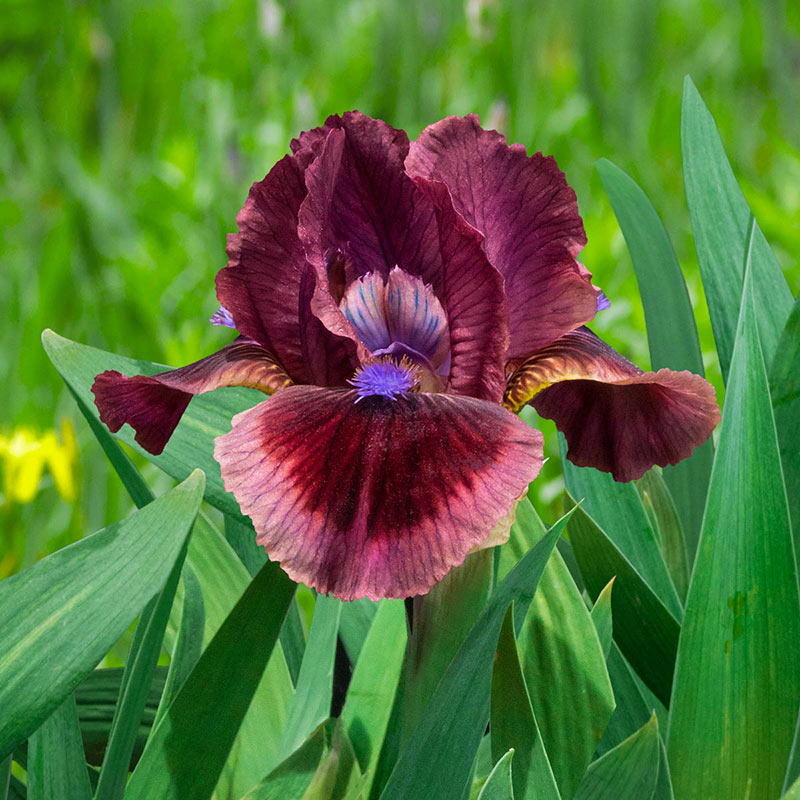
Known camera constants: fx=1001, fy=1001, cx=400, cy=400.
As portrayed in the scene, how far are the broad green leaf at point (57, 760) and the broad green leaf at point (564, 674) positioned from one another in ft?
0.80

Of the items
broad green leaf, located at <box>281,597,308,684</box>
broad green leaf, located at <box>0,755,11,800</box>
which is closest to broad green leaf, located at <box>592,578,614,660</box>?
broad green leaf, located at <box>281,597,308,684</box>

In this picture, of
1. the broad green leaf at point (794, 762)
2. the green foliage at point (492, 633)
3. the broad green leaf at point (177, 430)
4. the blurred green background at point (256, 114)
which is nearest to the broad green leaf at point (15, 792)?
the green foliage at point (492, 633)

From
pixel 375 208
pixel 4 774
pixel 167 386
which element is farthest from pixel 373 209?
pixel 4 774

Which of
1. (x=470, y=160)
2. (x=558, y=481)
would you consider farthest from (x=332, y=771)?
(x=558, y=481)

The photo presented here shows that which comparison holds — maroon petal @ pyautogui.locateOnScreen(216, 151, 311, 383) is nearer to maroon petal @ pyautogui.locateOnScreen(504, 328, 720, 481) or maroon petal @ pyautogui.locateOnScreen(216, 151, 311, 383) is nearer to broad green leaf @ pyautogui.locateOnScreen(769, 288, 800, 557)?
maroon petal @ pyautogui.locateOnScreen(504, 328, 720, 481)

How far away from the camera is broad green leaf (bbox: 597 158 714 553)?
28.9 inches

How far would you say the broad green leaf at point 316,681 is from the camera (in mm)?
528

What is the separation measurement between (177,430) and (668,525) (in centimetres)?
35

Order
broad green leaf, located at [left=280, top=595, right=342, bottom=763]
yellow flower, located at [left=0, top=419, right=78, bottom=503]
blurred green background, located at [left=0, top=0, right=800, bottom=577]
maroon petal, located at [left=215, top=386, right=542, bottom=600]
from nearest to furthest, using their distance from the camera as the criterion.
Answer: maroon petal, located at [left=215, top=386, right=542, bottom=600] → broad green leaf, located at [left=280, top=595, right=342, bottom=763] → yellow flower, located at [left=0, top=419, right=78, bottom=503] → blurred green background, located at [left=0, top=0, right=800, bottom=577]

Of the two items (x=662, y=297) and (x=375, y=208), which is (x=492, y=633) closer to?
(x=375, y=208)

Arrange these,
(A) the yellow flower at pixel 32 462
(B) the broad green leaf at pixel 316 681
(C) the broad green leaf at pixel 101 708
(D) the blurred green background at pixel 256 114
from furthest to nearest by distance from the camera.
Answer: (D) the blurred green background at pixel 256 114 → (A) the yellow flower at pixel 32 462 → (C) the broad green leaf at pixel 101 708 → (B) the broad green leaf at pixel 316 681

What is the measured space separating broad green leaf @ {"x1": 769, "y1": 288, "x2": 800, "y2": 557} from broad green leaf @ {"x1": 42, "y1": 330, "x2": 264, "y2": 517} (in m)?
0.34

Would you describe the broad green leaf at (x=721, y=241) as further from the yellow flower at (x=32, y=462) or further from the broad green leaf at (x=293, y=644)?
the yellow flower at (x=32, y=462)

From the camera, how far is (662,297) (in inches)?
29.4
